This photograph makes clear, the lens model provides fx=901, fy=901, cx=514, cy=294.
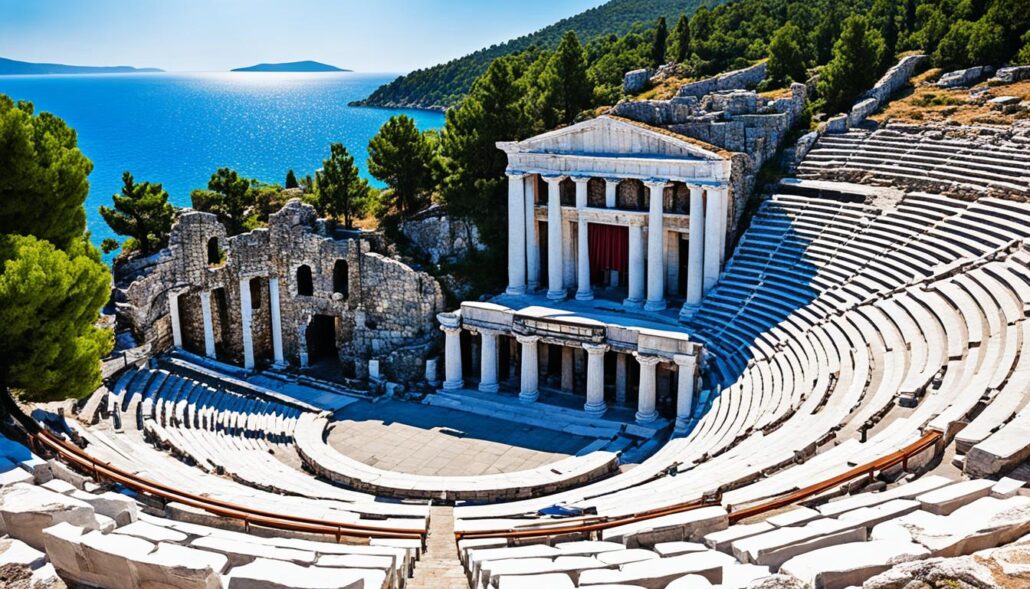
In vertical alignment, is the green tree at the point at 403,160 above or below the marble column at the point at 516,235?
above

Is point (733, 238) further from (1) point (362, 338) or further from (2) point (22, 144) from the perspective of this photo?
(2) point (22, 144)

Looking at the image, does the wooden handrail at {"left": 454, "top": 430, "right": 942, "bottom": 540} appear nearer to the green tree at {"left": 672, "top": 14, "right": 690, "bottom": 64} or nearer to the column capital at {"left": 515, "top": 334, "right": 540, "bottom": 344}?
the column capital at {"left": 515, "top": 334, "right": 540, "bottom": 344}

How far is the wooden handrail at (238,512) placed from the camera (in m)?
Result: 16.9

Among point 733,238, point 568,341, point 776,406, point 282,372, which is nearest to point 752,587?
point 776,406

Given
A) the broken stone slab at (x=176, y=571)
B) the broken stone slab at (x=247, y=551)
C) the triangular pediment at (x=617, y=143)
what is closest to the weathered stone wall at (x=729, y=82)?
the triangular pediment at (x=617, y=143)

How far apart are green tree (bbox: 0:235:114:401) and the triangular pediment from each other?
75.9 feet

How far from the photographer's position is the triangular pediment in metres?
38.8

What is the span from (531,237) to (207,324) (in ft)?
51.6

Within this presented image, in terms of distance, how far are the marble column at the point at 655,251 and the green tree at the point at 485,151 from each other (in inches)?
340

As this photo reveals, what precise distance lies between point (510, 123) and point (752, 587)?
1517 inches

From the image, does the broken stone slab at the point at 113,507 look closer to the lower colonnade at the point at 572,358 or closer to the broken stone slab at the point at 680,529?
the broken stone slab at the point at 680,529

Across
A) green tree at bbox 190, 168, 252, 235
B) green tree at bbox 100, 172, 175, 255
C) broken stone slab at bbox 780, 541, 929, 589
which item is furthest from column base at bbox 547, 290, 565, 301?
broken stone slab at bbox 780, 541, 929, 589

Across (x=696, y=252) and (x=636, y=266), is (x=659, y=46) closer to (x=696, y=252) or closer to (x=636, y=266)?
(x=636, y=266)

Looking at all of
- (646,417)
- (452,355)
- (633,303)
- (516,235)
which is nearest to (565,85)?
(516,235)
